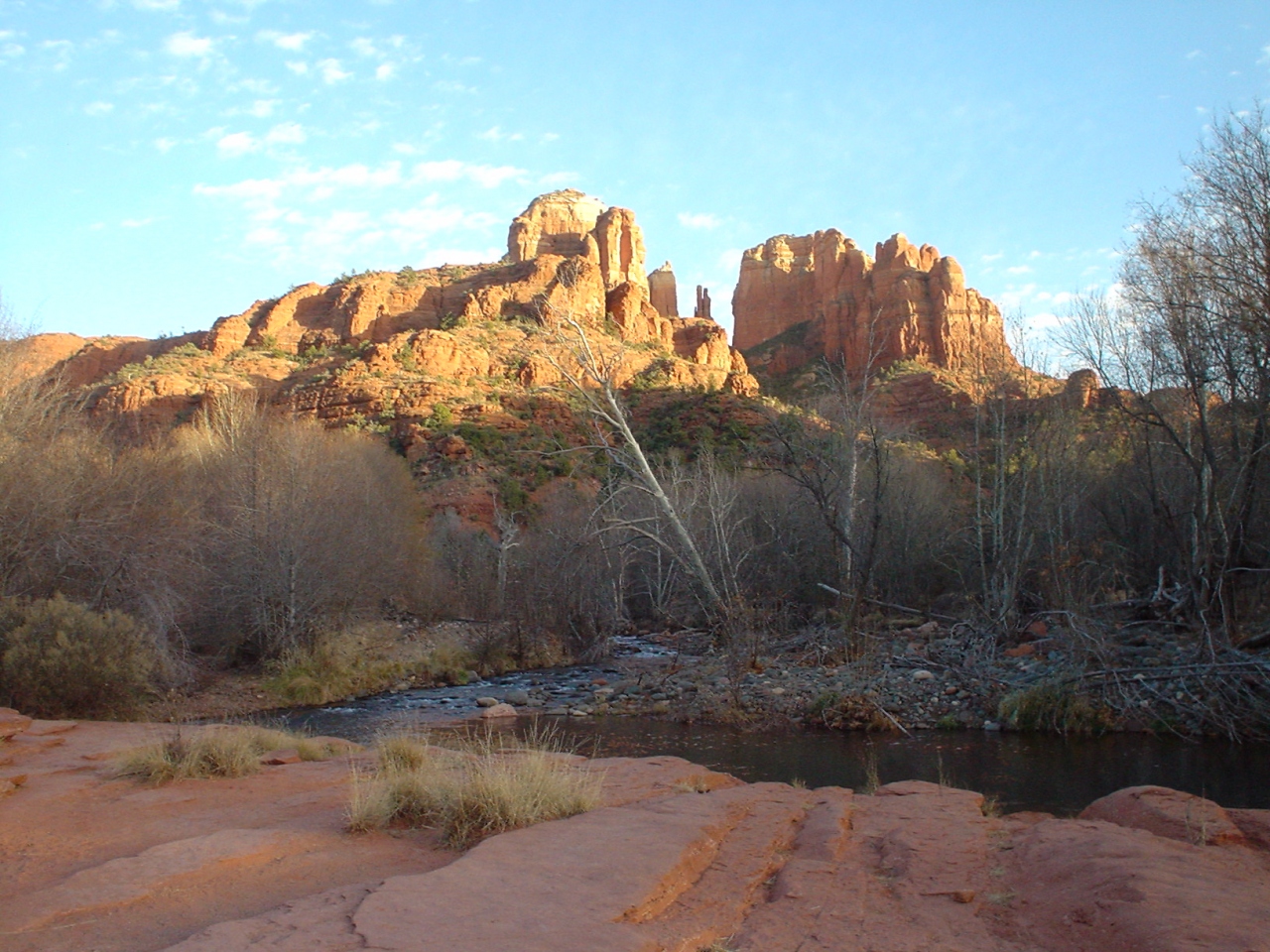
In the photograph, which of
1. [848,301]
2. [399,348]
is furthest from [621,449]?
[848,301]

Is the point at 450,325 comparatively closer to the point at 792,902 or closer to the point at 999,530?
the point at 999,530

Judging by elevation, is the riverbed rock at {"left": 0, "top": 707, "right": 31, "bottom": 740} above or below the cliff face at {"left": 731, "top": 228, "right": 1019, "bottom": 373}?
below

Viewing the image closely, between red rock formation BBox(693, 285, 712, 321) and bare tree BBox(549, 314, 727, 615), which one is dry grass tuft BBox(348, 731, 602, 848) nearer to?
bare tree BBox(549, 314, 727, 615)

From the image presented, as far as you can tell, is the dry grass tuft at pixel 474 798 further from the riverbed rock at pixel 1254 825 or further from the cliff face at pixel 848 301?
the cliff face at pixel 848 301

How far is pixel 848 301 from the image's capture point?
74.2 metres

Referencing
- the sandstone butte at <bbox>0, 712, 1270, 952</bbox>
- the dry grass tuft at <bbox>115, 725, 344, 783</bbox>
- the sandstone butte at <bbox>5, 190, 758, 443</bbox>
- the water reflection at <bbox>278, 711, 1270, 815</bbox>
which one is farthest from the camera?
the sandstone butte at <bbox>5, 190, 758, 443</bbox>

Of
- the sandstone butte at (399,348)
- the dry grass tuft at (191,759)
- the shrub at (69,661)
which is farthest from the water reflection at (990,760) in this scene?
the sandstone butte at (399,348)

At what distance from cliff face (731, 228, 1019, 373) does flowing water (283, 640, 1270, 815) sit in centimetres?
3759

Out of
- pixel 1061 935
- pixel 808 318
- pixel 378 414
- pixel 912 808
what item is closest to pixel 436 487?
pixel 378 414

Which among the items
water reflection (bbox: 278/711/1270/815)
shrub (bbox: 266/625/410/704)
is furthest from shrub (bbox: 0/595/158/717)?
shrub (bbox: 266/625/410/704)

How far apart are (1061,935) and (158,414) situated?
52.6 meters

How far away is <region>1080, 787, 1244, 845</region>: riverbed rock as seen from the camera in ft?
18.3

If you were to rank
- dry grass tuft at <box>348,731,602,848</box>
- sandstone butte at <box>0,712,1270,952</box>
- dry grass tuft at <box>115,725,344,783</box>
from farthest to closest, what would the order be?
dry grass tuft at <box>115,725,344,783</box> < dry grass tuft at <box>348,731,602,848</box> < sandstone butte at <box>0,712,1270,952</box>

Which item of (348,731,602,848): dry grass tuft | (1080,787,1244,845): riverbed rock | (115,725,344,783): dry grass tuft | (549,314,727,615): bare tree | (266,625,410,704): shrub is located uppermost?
(549,314,727,615): bare tree
